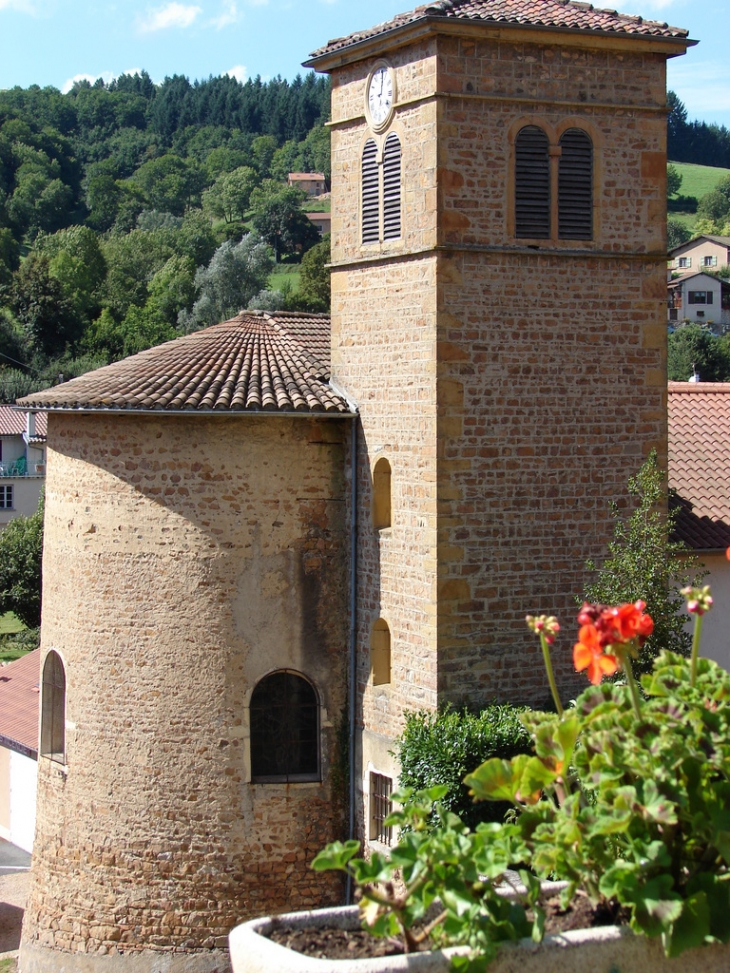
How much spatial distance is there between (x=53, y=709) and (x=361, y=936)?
11016mm

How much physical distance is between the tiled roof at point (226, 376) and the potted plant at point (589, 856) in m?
8.91

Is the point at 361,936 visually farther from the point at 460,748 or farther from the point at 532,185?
the point at 532,185

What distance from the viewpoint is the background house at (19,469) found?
58812 millimetres

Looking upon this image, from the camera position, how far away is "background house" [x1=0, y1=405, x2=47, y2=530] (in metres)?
58.8

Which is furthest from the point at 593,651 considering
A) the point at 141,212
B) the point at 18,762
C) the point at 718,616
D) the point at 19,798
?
the point at 141,212

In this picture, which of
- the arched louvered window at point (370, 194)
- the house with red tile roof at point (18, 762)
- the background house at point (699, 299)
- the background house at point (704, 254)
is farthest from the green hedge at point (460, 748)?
the background house at point (704, 254)

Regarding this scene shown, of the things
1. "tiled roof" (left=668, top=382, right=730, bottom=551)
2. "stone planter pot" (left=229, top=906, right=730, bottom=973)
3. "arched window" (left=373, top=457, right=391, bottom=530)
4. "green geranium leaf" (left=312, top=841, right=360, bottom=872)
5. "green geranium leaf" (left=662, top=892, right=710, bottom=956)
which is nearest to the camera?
"stone planter pot" (left=229, top=906, right=730, bottom=973)

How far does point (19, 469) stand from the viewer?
2320 inches

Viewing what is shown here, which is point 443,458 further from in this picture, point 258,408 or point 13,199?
point 13,199

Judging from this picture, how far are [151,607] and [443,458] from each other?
13.3 feet

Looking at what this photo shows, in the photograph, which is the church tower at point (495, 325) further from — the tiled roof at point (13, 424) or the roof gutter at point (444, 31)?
the tiled roof at point (13, 424)

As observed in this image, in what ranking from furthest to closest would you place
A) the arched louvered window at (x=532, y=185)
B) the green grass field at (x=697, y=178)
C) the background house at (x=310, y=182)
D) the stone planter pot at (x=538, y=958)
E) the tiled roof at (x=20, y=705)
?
the background house at (x=310, y=182) → the green grass field at (x=697, y=178) → the tiled roof at (x=20, y=705) → the arched louvered window at (x=532, y=185) → the stone planter pot at (x=538, y=958)

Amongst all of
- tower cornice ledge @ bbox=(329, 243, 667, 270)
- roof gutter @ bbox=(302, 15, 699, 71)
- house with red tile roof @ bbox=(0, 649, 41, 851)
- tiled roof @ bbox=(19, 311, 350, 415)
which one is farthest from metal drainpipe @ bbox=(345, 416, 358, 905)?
house with red tile roof @ bbox=(0, 649, 41, 851)

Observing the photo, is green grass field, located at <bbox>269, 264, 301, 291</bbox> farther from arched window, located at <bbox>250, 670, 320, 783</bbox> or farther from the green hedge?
the green hedge
